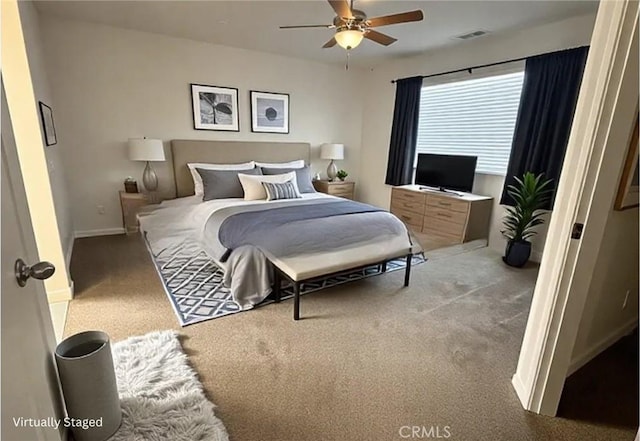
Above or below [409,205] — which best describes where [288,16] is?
above

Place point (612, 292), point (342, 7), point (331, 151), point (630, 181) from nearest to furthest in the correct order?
point (630, 181) < point (612, 292) < point (342, 7) < point (331, 151)

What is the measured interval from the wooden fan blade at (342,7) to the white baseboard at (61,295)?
2.93 meters

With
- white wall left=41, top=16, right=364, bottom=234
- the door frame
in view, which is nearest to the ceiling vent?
white wall left=41, top=16, right=364, bottom=234

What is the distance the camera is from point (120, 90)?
3.95 m

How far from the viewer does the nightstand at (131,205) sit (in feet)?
13.3

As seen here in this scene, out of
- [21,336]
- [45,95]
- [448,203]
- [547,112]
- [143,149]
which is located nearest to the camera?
[21,336]

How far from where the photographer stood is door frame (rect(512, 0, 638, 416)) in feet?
3.97

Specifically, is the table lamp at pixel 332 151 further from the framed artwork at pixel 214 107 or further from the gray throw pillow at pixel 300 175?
the framed artwork at pixel 214 107

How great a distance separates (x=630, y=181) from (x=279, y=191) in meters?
3.02

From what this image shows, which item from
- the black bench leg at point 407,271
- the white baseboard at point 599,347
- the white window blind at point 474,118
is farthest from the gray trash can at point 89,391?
the white window blind at point 474,118

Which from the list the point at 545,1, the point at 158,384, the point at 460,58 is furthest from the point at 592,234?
the point at 460,58

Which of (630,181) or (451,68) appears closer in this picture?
(630,181)

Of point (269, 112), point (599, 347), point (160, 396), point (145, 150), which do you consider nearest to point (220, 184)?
point (145, 150)

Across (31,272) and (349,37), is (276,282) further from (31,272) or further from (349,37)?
(349,37)
